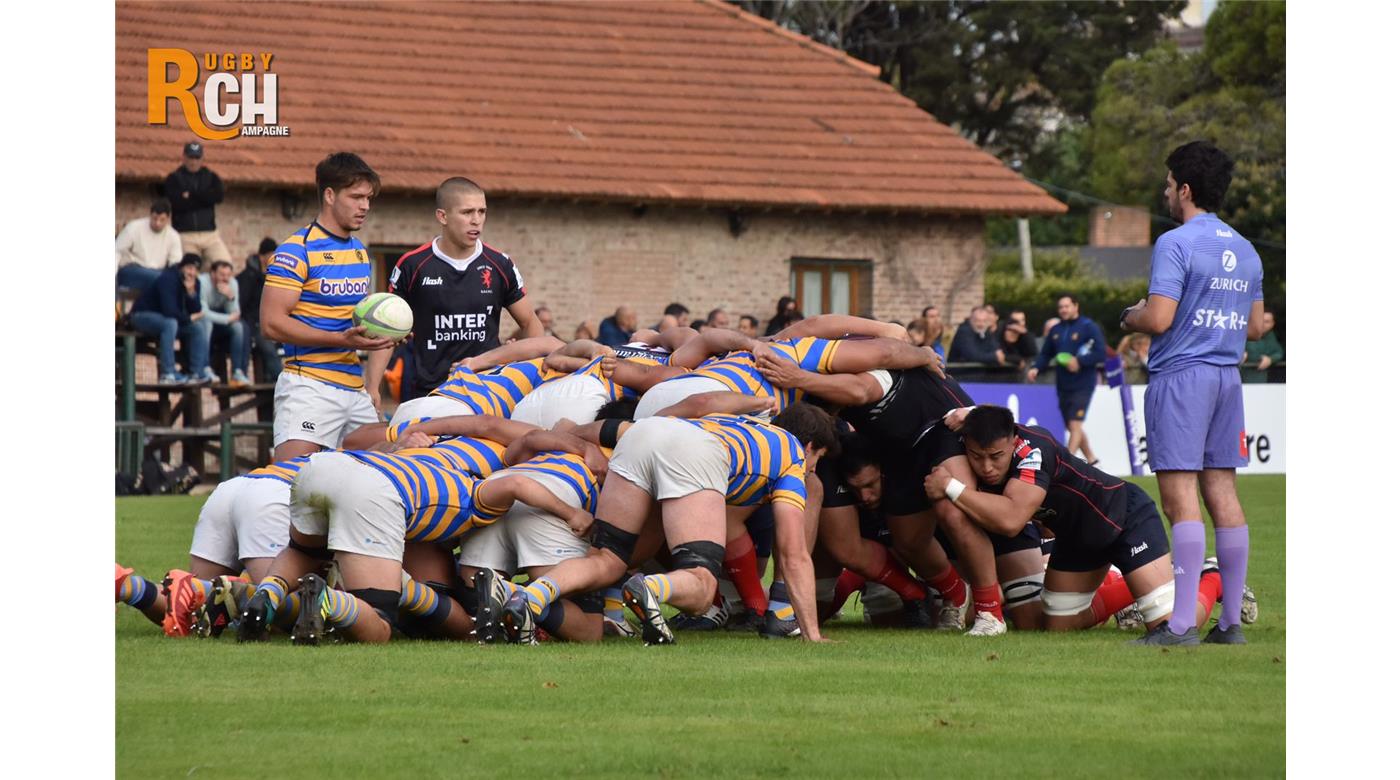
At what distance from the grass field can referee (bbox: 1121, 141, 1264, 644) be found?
425mm

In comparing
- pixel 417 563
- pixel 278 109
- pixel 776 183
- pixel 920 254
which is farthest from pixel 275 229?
pixel 417 563

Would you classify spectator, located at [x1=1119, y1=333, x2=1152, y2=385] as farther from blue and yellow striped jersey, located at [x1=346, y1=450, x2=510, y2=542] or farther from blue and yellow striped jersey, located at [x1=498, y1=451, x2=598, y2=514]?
blue and yellow striped jersey, located at [x1=346, y1=450, x2=510, y2=542]

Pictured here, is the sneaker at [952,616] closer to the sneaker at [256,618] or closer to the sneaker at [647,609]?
the sneaker at [647,609]

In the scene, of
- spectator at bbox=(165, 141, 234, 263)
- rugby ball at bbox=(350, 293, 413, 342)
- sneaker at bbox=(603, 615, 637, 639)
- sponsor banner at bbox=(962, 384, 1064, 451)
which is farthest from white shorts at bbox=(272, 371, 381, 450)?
sponsor banner at bbox=(962, 384, 1064, 451)

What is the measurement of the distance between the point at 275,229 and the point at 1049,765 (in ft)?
71.0

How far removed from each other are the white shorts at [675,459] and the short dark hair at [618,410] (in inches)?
39.3

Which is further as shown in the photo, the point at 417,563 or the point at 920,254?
A: the point at 920,254

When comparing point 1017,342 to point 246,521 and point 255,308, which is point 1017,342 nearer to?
point 255,308

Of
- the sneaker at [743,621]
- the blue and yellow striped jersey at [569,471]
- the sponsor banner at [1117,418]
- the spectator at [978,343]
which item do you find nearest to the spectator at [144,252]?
the sponsor banner at [1117,418]

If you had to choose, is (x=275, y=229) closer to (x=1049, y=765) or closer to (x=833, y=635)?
(x=833, y=635)

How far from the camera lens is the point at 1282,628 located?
9664mm

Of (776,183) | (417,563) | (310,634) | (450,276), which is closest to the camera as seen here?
(310,634)

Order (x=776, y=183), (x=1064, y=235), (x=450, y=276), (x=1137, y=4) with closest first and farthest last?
(x=450, y=276) < (x=776, y=183) < (x=1137, y=4) < (x=1064, y=235)

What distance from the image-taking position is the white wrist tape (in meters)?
9.22
